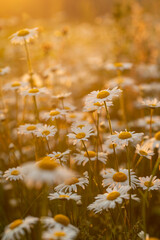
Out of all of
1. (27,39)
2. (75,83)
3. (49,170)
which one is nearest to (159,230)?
(49,170)

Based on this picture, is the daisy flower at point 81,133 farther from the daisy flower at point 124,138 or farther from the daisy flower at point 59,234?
the daisy flower at point 59,234

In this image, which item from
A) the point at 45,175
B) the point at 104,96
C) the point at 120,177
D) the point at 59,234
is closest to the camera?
the point at 45,175

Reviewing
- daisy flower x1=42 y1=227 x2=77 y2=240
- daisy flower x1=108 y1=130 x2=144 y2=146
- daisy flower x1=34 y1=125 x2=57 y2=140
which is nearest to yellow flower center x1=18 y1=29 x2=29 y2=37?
daisy flower x1=34 y1=125 x2=57 y2=140

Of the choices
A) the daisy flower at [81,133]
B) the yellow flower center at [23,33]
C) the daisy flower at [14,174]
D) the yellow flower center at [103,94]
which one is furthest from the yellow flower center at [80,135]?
the yellow flower center at [23,33]

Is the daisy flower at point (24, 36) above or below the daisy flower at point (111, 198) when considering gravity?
above

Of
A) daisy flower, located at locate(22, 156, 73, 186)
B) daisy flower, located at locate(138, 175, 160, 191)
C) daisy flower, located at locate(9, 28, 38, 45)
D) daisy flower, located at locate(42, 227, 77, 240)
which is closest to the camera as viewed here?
daisy flower, located at locate(22, 156, 73, 186)

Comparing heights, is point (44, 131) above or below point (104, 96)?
below

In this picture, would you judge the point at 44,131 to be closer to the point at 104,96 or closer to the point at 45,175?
the point at 104,96

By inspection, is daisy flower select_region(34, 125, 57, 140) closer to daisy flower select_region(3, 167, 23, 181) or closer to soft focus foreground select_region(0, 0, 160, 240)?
soft focus foreground select_region(0, 0, 160, 240)

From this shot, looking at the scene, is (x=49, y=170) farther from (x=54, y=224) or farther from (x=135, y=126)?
(x=135, y=126)

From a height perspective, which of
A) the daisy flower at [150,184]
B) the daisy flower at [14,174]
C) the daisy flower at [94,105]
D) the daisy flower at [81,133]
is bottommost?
the daisy flower at [150,184]

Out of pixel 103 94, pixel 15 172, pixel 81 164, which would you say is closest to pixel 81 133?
pixel 103 94
